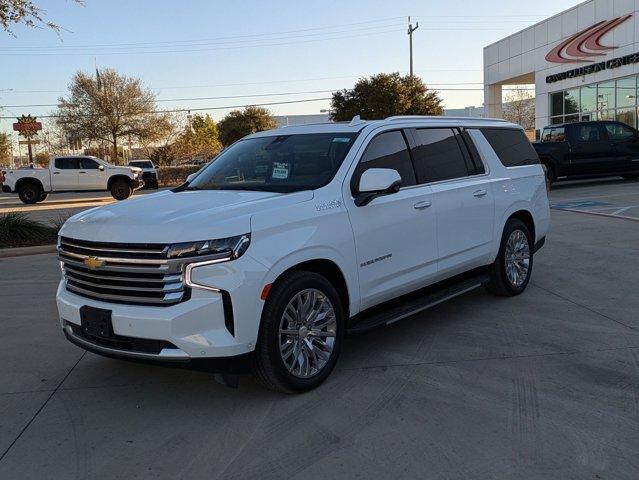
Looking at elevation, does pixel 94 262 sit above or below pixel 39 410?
above

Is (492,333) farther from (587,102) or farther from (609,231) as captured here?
(587,102)

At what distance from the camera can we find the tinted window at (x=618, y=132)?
18.4 metres

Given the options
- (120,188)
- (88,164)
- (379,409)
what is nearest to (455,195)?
(379,409)

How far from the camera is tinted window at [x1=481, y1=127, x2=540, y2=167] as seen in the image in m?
6.31

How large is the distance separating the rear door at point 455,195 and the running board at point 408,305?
0.51ft

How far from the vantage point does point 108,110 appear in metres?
44.1

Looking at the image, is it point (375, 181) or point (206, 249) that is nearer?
point (206, 249)

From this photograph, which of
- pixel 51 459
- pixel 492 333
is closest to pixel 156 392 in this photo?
pixel 51 459

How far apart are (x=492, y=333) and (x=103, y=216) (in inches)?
130

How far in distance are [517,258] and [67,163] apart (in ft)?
73.7

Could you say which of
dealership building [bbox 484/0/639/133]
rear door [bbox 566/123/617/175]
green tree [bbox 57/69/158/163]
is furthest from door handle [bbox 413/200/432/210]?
green tree [bbox 57/69/158/163]

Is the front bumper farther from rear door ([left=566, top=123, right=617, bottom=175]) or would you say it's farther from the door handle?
rear door ([left=566, top=123, right=617, bottom=175])

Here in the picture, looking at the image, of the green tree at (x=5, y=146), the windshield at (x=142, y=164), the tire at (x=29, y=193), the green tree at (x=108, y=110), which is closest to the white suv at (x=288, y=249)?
the tire at (x=29, y=193)

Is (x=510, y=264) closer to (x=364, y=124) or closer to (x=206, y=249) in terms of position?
(x=364, y=124)
